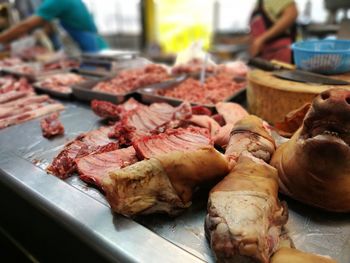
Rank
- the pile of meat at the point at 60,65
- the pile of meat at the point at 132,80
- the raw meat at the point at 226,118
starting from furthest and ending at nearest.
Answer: the pile of meat at the point at 60,65, the pile of meat at the point at 132,80, the raw meat at the point at 226,118

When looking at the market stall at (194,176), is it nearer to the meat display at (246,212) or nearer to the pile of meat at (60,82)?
the meat display at (246,212)

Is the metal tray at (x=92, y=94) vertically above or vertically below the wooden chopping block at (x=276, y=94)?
below

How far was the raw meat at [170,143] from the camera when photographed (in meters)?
1.41

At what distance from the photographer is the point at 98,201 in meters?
1.32

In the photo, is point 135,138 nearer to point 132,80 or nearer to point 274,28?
point 132,80

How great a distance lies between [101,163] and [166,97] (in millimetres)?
1036

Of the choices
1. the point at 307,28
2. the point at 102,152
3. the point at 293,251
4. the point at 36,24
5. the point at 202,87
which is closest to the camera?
the point at 293,251

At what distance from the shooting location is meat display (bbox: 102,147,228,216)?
3.84 feet

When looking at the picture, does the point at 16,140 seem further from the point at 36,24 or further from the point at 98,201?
the point at 36,24

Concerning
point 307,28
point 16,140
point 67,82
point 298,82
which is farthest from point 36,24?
point 307,28

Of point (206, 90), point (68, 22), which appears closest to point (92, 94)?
point (206, 90)

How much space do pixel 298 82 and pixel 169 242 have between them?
1414 mm

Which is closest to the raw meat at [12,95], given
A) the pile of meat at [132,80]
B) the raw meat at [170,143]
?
the pile of meat at [132,80]

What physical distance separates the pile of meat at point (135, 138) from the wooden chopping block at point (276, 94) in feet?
0.56
